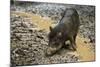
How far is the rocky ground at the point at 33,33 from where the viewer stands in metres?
2.09

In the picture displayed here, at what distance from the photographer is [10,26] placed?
6.79 feet

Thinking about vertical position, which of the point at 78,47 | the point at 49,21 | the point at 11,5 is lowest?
the point at 78,47

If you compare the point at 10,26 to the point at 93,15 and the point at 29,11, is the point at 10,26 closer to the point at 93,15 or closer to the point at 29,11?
the point at 29,11

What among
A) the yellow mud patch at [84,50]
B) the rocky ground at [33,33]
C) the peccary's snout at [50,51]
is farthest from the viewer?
the yellow mud patch at [84,50]

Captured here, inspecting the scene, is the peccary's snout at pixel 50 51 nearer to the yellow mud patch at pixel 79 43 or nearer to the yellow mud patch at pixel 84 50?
the yellow mud patch at pixel 79 43

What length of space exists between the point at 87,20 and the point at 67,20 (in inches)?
11.5

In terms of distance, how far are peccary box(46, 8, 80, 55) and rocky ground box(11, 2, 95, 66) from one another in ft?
0.17

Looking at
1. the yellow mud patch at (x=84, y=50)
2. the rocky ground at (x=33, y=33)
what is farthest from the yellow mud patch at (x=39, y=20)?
the yellow mud patch at (x=84, y=50)

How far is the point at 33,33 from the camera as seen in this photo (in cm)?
217

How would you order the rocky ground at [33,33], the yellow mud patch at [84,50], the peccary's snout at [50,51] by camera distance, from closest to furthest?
the rocky ground at [33,33] < the peccary's snout at [50,51] < the yellow mud patch at [84,50]

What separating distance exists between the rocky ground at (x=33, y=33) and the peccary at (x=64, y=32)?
0.05 m

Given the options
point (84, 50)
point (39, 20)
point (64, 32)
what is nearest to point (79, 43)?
point (84, 50)

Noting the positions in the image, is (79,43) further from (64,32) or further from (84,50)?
(64,32)
